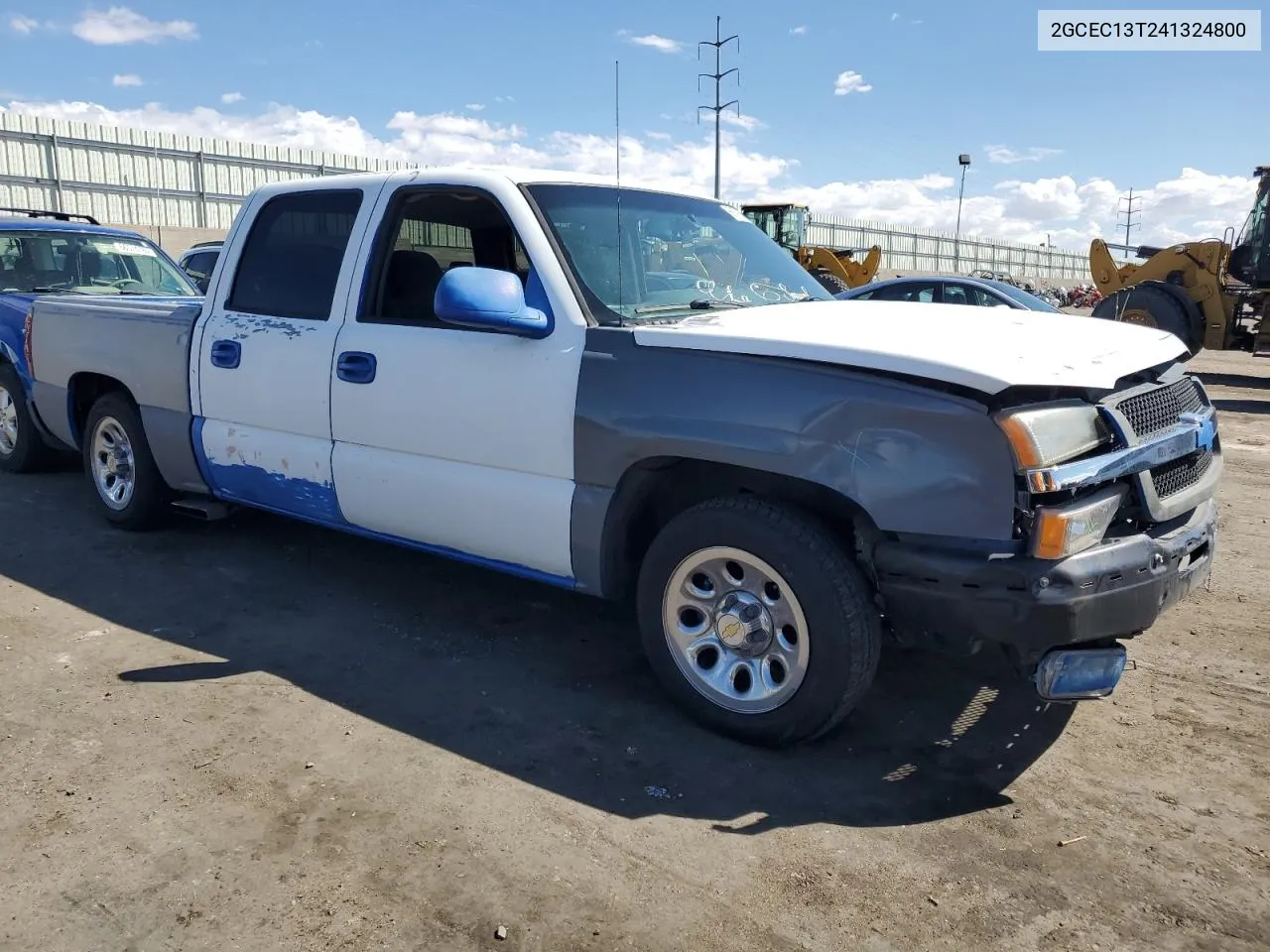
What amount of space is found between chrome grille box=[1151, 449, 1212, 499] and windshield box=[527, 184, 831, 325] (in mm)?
1677

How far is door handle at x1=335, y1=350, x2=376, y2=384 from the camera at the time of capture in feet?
13.7

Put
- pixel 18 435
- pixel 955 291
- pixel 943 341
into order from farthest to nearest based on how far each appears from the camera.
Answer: pixel 955 291 → pixel 18 435 → pixel 943 341

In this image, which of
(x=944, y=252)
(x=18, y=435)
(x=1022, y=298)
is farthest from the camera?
(x=944, y=252)

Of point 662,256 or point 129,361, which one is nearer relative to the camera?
point 662,256

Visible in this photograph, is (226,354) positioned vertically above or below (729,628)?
above

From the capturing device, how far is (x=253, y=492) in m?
4.87

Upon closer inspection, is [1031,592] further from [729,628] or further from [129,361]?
[129,361]

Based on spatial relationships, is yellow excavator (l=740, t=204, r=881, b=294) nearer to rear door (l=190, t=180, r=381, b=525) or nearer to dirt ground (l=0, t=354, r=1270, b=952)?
rear door (l=190, t=180, r=381, b=525)

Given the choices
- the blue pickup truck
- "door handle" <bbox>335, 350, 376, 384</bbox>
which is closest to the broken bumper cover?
"door handle" <bbox>335, 350, 376, 384</bbox>

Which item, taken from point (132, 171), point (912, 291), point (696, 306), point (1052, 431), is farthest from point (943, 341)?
point (132, 171)

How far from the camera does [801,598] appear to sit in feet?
10.2

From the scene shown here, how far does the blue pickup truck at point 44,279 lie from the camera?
6859mm

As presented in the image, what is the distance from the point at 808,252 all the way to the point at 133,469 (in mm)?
22297

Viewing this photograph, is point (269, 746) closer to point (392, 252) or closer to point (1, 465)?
point (392, 252)
